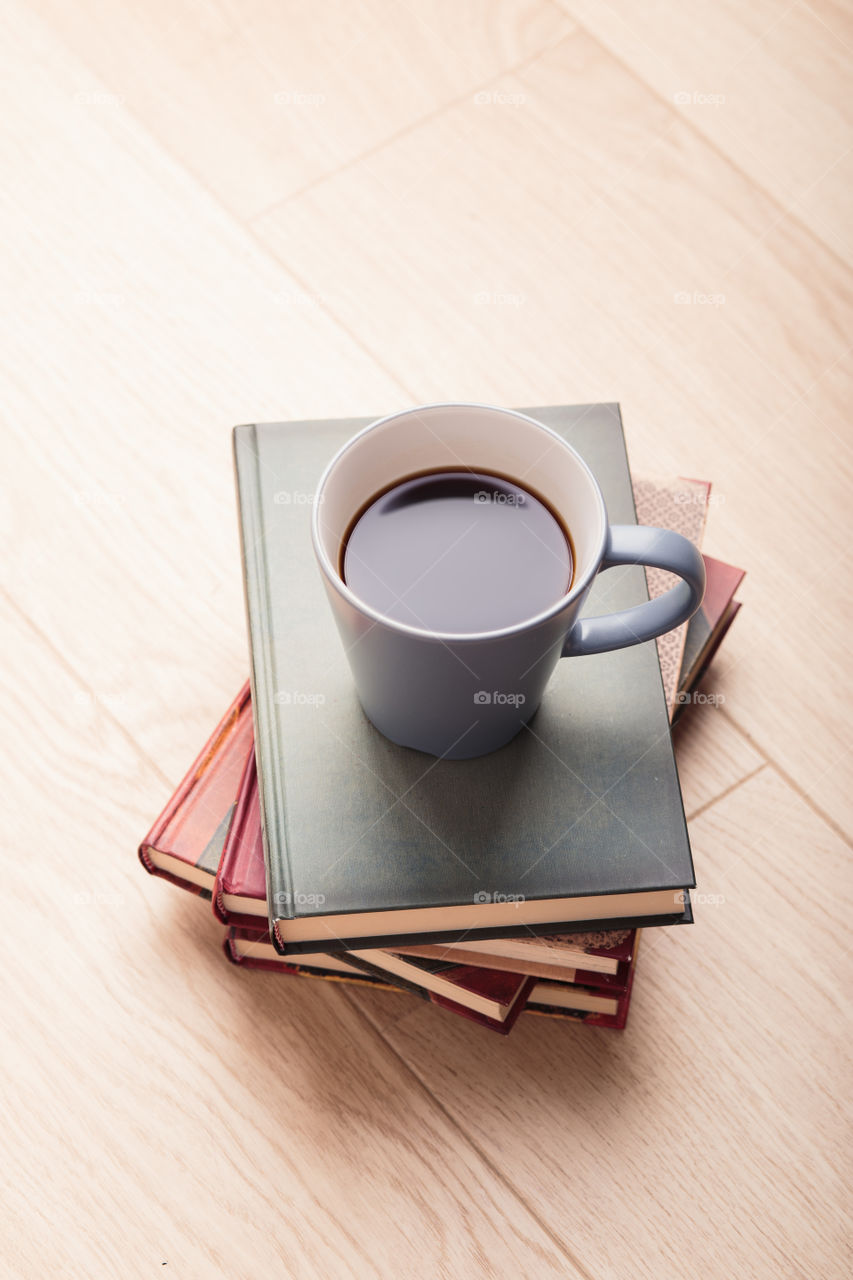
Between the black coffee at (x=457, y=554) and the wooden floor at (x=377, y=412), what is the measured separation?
0.25 metres

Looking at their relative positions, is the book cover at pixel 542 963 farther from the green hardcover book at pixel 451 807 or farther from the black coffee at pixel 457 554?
the black coffee at pixel 457 554

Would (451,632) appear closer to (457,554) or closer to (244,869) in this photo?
(457,554)

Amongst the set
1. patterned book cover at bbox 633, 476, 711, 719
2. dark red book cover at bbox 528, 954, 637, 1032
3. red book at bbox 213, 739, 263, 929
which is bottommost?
dark red book cover at bbox 528, 954, 637, 1032

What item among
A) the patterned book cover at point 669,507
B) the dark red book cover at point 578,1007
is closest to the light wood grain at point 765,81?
the patterned book cover at point 669,507

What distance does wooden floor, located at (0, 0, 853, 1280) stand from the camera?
565mm

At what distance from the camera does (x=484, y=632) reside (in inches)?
16.6

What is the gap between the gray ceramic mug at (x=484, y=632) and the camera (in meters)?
0.43

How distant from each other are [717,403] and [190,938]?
20.9 inches

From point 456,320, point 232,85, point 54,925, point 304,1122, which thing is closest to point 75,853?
point 54,925

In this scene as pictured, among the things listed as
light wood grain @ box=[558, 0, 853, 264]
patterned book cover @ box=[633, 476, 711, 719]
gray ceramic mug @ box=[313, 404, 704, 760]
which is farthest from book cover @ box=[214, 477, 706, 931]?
light wood grain @ box=[558, 0, 853, 264]

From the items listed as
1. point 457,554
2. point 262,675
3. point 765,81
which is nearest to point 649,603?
point 457,554

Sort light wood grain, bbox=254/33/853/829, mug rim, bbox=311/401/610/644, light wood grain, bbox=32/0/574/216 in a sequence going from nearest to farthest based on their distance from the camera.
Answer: mug rim, bbox=311/401/610/644, light wood grain, bbox=254/33/853/829, light wood grain, bbox=32/0/574/216

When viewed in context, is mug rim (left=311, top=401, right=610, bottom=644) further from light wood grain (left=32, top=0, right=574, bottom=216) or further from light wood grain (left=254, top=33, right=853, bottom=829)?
light wood grain (left=32, top=0, right=574, bottom=216)

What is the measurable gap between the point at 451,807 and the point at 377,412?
38 cm
